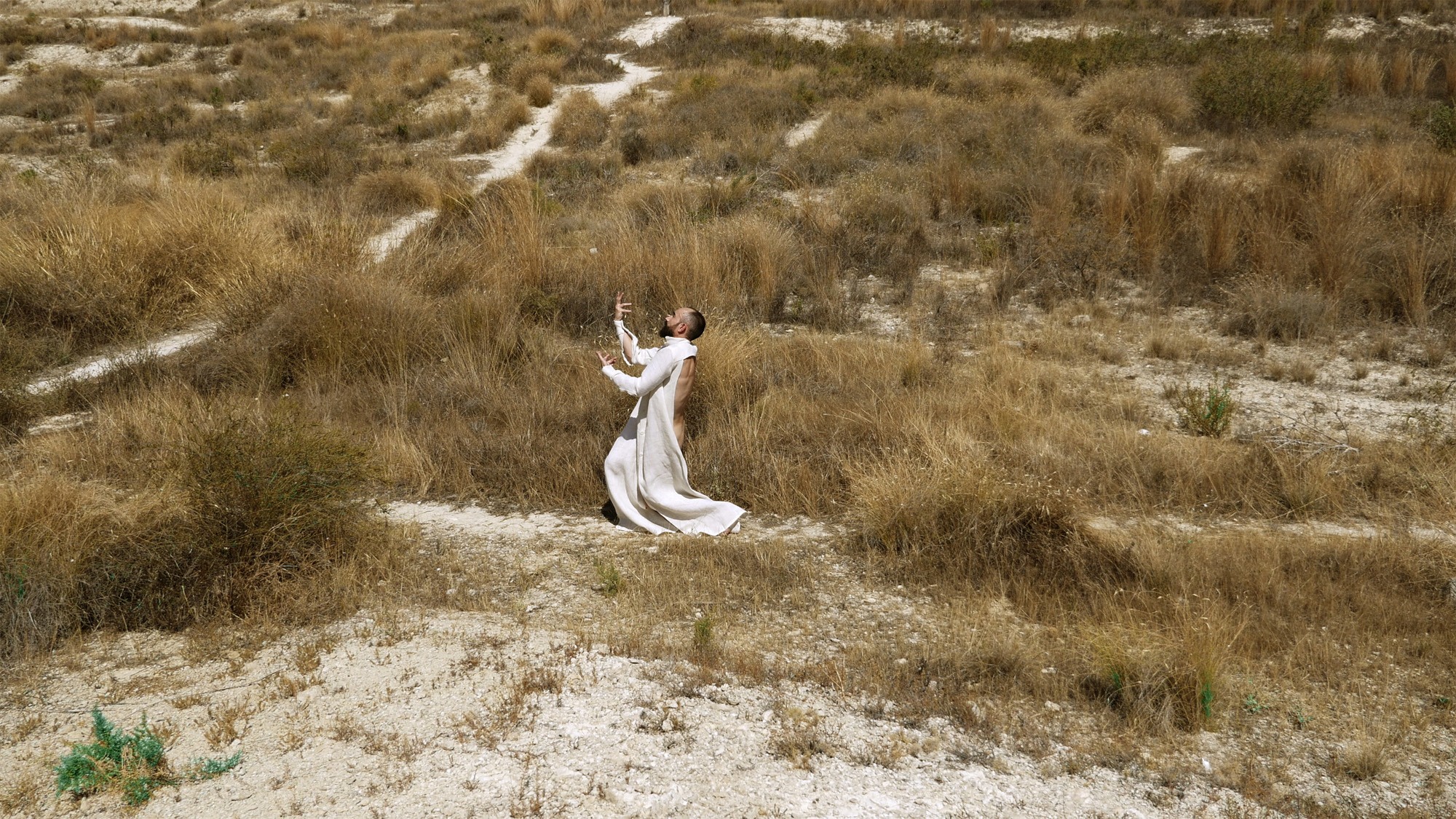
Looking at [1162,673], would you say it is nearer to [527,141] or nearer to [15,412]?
[15,412]

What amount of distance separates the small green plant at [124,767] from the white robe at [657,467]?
8.47ft

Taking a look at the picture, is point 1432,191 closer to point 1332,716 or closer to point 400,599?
point 1332,716

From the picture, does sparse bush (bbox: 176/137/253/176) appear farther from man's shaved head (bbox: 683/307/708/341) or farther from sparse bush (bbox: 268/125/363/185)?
man's shaved head (bbox: 683/307/708/341)

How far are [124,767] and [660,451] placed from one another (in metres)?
2.91

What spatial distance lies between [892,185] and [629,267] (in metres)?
3.97

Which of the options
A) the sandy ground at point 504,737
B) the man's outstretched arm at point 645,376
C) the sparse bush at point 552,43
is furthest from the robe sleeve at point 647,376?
the sparse bush at point 552,43

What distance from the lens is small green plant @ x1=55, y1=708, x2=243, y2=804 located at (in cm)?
339

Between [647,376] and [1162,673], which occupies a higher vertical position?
[647,376]

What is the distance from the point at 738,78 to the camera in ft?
55.1

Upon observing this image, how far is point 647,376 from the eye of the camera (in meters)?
5.41

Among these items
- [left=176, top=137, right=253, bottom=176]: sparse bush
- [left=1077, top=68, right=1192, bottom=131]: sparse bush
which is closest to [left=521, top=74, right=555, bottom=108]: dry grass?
[left=176, top=137, right=253, bottom=176]: sparse bush

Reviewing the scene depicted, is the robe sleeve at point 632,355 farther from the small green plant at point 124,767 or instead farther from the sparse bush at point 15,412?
the sparse bush at point 15,412

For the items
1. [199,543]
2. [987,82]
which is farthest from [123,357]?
[987,82]

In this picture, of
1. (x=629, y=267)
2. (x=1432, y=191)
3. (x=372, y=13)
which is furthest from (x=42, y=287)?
(x=372, y=13)
